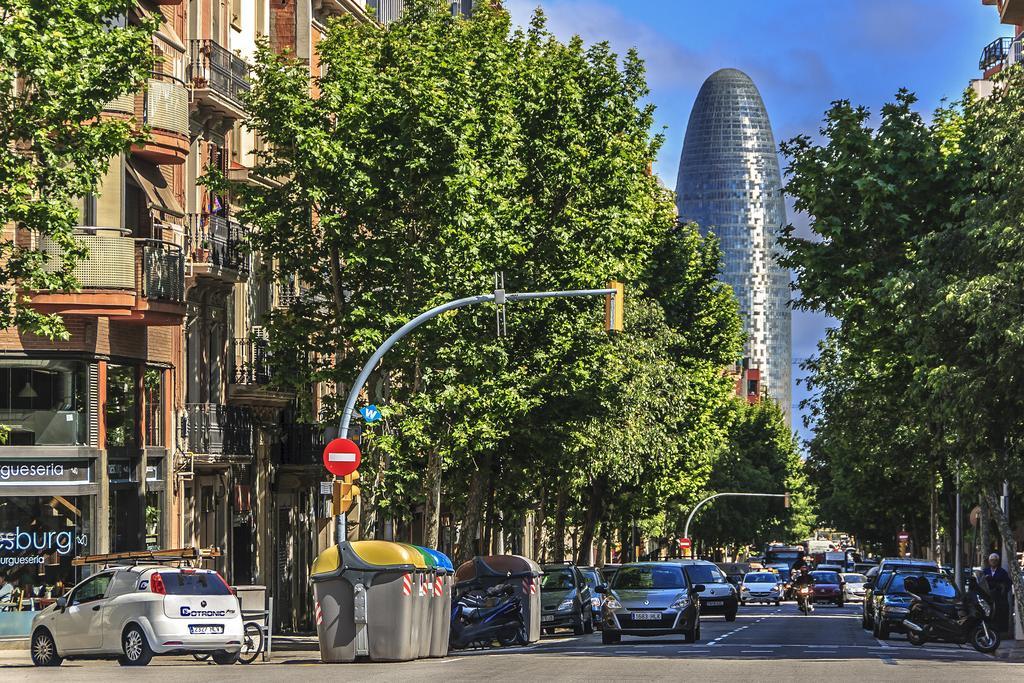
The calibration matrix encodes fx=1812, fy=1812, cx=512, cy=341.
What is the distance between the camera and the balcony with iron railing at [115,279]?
3325cm

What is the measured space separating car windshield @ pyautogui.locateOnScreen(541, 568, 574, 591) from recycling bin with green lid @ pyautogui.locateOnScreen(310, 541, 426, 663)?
15344 millimetres

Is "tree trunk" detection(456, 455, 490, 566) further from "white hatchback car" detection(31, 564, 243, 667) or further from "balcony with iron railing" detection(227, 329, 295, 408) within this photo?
"white hatchback car" detection(31, 564, 243, 667)

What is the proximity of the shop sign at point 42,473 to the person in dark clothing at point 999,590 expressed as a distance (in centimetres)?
1829

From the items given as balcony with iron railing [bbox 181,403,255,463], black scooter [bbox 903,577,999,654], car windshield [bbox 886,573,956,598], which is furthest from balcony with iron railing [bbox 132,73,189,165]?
car windshield [bbox 886,573,956,598]

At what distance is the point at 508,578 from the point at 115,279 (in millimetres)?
9182

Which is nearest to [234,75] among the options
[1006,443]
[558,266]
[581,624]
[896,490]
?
[558,266]

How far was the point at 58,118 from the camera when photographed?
23.8m

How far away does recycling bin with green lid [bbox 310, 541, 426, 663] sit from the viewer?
2725cm

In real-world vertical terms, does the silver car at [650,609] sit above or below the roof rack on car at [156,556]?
below

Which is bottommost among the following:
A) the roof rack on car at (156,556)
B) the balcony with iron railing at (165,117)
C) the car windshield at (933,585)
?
the car windshield at (933,585)

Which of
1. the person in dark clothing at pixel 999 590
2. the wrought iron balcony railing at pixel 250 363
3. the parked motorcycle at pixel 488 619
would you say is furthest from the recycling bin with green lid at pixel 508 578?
the wrought iron balcony railing at pixel 250 363

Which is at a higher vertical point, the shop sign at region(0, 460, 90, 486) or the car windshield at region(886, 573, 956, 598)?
the shop sign at region(0, 460, 90, 486)

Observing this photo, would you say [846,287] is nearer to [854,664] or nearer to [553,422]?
[854,664]

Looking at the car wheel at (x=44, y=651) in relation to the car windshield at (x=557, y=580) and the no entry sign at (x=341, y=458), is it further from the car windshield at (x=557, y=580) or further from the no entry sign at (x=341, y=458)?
the car windshield at (x=557, y=580)
